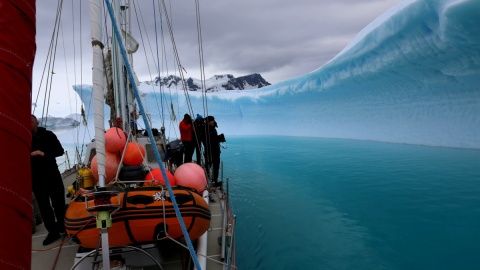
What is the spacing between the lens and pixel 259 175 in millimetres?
10055

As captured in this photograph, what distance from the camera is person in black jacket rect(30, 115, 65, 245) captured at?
9.37 feet

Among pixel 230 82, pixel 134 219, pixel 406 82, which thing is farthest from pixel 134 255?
pixel 230 82

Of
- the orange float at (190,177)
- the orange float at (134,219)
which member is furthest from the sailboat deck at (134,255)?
the orange float at (190,177)

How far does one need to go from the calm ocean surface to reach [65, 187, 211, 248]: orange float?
7.06 feet

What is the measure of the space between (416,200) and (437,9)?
25.2 feet

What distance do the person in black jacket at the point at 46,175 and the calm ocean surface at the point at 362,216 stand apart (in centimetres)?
254

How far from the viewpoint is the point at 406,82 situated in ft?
46.3

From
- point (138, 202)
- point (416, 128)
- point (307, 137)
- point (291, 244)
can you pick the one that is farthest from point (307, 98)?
point (138, 202)

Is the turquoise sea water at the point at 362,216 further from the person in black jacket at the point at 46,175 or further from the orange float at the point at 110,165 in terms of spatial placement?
the person in black jacket at the point at 46,175

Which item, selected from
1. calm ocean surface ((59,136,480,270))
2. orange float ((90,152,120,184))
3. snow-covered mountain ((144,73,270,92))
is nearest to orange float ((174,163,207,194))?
orange float ((90,152,120,184))

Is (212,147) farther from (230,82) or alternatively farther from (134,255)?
(230,82)

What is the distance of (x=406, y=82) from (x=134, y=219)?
15.5m

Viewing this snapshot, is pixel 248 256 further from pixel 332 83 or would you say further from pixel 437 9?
pixel 332 83

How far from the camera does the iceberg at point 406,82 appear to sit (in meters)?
10.4
